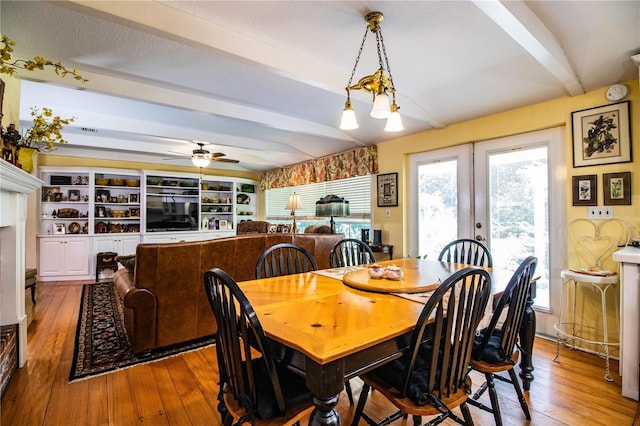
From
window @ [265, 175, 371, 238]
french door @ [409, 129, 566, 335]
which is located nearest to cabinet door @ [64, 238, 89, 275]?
window @ [265, 175, 371, 238]

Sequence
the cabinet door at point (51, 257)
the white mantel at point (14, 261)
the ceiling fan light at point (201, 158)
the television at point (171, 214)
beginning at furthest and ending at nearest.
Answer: the television at point (171, 214) < the cabinet door at point (51, 257) < the ceiling fan light at point (201, 158) < the white mantel at point (14, 261)

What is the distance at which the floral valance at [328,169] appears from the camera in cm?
478

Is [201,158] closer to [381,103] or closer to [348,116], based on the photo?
[348,116]

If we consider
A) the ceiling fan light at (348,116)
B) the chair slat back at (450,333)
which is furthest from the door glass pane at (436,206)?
the chair slat back at (450,333)

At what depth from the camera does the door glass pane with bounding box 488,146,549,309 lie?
10.0 ft

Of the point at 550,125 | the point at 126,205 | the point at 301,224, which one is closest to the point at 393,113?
the point at 550,125

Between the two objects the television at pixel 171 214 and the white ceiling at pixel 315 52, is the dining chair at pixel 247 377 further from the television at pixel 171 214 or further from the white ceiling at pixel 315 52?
the television at pixel 171 214

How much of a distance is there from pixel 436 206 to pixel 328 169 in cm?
225

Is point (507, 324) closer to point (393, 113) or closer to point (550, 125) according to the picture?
point (393, 113)

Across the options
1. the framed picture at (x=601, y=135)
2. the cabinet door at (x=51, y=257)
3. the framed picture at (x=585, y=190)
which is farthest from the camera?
the cabinet door at (x=51, y=257)

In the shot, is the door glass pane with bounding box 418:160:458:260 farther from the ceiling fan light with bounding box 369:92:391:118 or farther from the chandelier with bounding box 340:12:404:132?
the ceiling fan light with bounding box 369:92:391:118

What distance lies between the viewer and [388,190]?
14.7 feet

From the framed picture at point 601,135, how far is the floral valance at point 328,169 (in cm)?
241

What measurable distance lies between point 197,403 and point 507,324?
1.90 m
